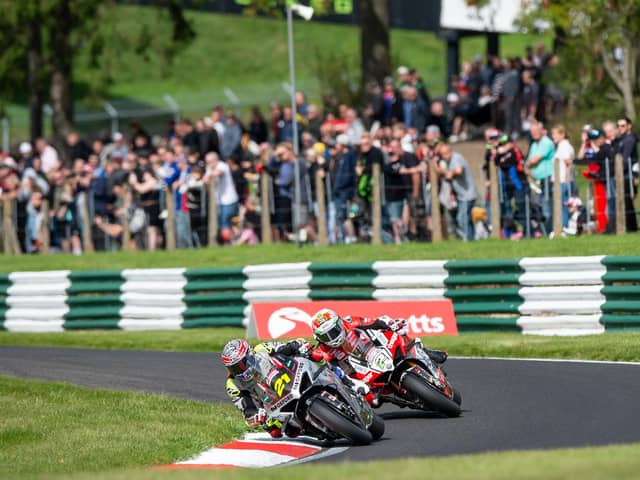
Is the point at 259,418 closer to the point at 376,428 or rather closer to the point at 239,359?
the point at 239,359

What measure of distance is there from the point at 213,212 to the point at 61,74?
40.1ft

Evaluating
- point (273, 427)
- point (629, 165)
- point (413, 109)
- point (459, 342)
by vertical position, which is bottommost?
point (459, 342)

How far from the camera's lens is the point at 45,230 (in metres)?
26.1

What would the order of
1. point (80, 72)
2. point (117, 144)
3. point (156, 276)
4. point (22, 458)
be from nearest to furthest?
1. point (22, 458)
2. point (156, 276)
3. point (117, 144)
4. point (80, 72)

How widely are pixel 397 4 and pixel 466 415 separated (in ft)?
135

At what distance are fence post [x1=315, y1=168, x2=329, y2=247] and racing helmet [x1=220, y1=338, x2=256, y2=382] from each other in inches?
434

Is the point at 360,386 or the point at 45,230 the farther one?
the point at 45,230

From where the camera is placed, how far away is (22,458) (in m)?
10.5

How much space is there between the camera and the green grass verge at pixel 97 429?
412 inches

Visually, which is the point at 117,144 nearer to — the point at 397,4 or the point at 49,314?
the point at 49,314

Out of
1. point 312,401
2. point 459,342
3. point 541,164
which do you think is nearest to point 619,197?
point 541,164

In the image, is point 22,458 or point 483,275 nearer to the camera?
point 22,458

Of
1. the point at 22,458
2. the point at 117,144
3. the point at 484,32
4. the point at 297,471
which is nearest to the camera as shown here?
the point at 297,471

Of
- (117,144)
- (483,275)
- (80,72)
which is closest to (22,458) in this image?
(483,275)
